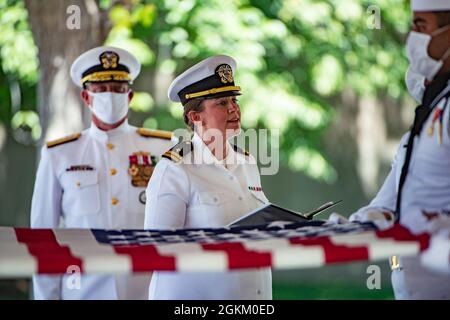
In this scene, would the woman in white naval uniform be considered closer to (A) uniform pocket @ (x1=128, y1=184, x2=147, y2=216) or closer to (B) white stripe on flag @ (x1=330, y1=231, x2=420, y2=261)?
(A) uniform pocket @ (x1=128, y1=184, x2=147, y2=216)

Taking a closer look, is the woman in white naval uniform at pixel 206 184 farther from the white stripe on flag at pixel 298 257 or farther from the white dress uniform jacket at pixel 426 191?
the white stripe on flag at pixel 298 257

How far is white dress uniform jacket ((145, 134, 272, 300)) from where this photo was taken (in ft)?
14.3

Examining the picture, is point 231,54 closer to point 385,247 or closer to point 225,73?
point 225,73

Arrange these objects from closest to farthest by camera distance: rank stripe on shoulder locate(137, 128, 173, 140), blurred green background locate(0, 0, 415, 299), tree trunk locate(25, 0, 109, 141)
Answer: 1. rank stripe on shoulder locate(137, 128, 173, 140)
2. tree trunk locate(25, 0, 109, 141)
3. blurred green background locate(0, 0, 415, 299)

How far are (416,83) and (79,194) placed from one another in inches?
83.4

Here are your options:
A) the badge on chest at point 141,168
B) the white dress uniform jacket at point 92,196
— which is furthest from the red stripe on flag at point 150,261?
the badge on chest at point 141,168

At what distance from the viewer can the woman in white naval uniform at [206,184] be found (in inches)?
172

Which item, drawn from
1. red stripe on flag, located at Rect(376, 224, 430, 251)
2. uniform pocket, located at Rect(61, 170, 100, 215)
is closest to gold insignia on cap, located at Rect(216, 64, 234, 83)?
uniform pocket, located at Rect(61, 170, 100, 215)

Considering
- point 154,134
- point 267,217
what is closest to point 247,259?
point 267,217

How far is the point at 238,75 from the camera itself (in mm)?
8656

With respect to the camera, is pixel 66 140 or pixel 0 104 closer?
pixel 66 140
